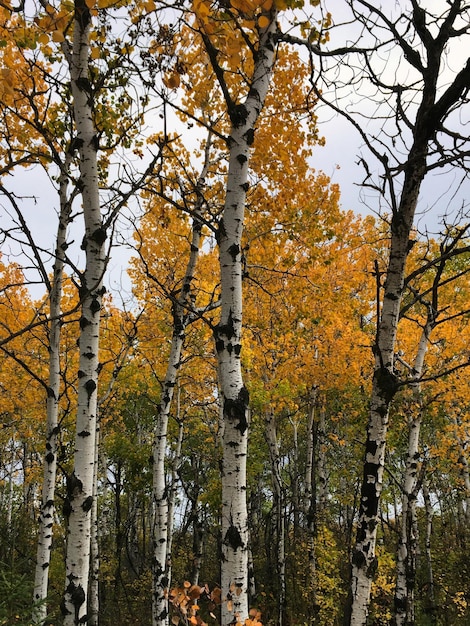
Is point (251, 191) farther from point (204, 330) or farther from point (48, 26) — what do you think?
point (48, 26)

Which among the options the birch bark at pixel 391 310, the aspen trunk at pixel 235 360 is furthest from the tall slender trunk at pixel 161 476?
the birch bark at pixel 391 310

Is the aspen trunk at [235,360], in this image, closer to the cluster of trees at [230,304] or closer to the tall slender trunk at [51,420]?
the cluster of trees at [230,304]

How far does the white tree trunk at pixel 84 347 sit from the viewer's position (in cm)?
303

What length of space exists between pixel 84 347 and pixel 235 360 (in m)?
1.30

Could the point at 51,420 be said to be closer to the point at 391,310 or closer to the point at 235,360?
the point at 235,360

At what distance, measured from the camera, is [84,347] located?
10.8ft

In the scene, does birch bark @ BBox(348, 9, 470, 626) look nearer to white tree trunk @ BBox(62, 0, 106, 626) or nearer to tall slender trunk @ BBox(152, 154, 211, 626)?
white tree trunk @ BBox(62, 0, 106, 626)

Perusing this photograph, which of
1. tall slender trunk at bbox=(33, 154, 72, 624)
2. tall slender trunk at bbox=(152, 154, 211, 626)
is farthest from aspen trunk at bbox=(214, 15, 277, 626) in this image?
tall slender trunk at bbox=(152, 154, 211, 626)

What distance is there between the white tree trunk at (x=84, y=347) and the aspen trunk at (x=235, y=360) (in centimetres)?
96

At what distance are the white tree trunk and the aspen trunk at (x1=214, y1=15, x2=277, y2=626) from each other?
959 mm

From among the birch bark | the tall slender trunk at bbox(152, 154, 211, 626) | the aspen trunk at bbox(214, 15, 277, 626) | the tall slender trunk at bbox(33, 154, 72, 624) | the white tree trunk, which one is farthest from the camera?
the tall slender trunk at bbox(152, 154, 211, 626)

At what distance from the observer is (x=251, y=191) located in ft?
22.5

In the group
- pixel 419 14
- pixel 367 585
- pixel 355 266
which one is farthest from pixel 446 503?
pixel 419 14

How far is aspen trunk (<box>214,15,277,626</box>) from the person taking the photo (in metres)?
2.42
